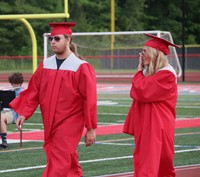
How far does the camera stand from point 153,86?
32.2 ft

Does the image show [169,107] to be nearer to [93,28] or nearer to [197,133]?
[197,133]

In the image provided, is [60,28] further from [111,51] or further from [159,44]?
[111,51]

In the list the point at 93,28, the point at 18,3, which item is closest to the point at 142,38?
the point at 18,3

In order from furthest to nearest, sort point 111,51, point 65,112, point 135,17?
point 135,17 < point 111,51 < point 65,112

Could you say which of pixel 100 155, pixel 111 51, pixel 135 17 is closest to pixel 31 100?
pixel 100 155

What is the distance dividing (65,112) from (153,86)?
1021mm

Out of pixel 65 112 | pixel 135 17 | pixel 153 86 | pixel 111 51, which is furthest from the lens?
pixel 135 17

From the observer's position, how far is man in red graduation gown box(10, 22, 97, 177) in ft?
30.6

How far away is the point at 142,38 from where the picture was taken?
131 feet

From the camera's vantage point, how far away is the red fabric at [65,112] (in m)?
9.31

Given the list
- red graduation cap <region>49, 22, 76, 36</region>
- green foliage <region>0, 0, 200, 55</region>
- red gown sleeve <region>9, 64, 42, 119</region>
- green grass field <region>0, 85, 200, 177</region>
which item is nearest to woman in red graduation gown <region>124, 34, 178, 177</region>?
red graduation cap <region>49, 22, 76, 36</region>

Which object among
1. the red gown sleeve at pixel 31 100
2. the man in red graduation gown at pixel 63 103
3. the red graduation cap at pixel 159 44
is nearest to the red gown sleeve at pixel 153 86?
the red graduation cap at pixel 159 44

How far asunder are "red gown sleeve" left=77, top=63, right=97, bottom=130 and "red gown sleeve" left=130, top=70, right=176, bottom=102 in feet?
2.00

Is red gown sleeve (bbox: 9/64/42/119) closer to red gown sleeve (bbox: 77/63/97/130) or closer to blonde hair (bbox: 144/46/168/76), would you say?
red gown sleeve (bbox: 77/63/97/130)
